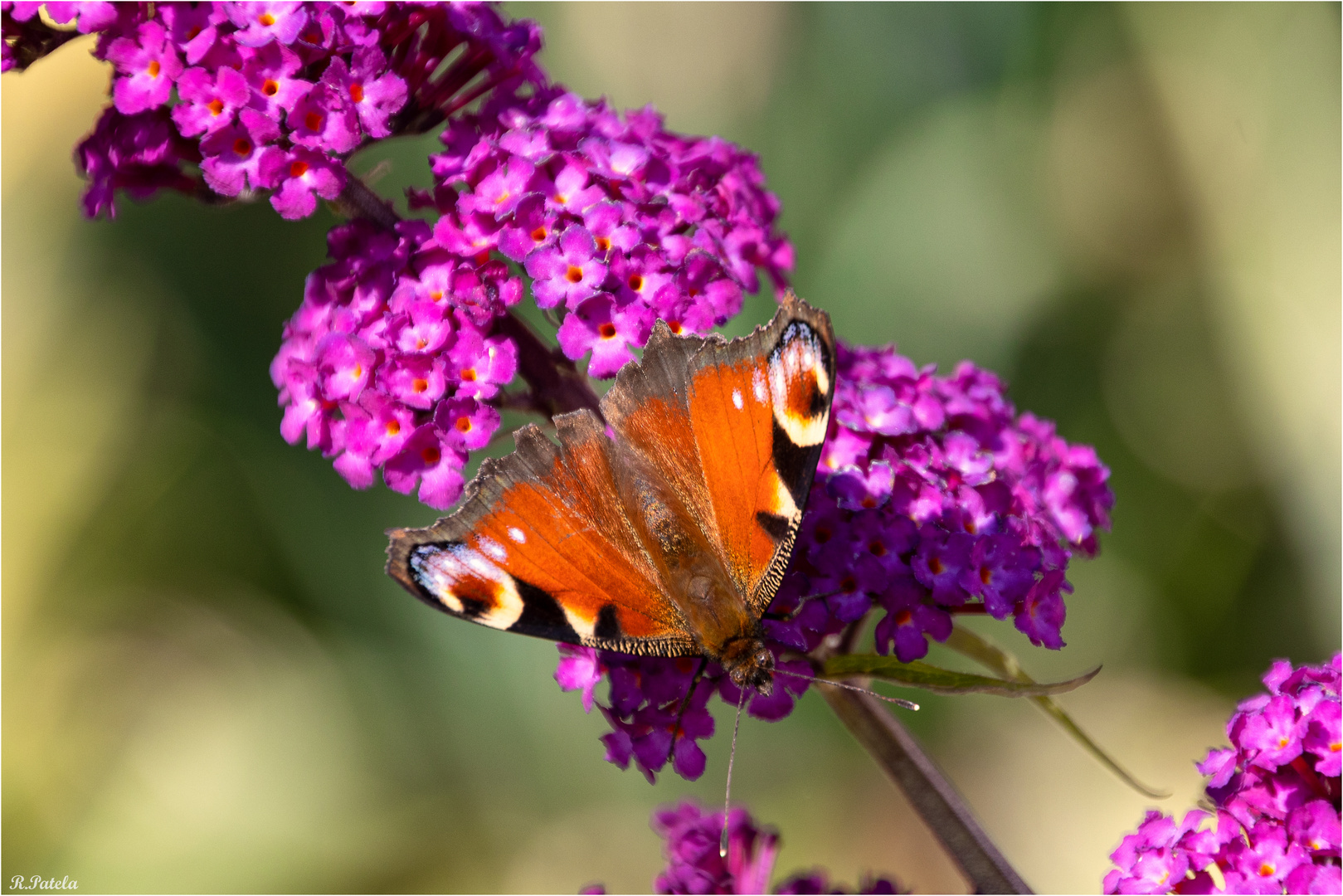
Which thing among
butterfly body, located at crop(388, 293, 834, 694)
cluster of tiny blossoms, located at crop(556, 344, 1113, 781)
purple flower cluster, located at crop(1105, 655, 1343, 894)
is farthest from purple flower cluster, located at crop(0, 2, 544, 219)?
purple flower cluster, located at crop(1105, 655, 1343, 894)

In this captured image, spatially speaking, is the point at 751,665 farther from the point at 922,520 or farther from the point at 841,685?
the point at 922,520

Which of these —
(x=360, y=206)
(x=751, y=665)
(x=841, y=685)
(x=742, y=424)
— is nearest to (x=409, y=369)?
(x=360, y=206)

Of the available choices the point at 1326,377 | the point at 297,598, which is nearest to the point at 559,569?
the point at 297,598

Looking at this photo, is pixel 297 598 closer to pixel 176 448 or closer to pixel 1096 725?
pixel 176 448

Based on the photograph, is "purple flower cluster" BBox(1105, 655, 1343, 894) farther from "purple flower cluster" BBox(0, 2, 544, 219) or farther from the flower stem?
"purple flower cluster" BBox(0, 2, 544, 219)

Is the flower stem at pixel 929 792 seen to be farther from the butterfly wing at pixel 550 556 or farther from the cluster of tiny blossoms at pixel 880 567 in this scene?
the butterfly wing at pixel 550 556
